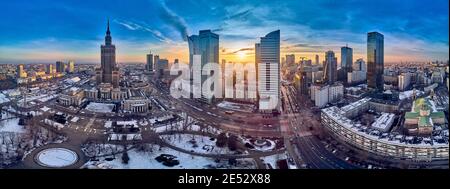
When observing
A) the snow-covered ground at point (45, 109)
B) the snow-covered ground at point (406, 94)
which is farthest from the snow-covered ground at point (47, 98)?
the snow-covered ground at point (406, 94)

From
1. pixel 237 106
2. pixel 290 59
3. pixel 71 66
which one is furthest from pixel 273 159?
pixel 71 66

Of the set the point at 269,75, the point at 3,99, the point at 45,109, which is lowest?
the point at 45,109

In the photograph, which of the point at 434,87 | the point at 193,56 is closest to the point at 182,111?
the point at 193,56

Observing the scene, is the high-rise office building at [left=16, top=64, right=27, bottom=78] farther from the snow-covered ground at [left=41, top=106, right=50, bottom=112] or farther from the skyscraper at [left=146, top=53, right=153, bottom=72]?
the skyscraper at [left=146, top=53, right=153, bottom=72]

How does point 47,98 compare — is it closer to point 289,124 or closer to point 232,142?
point 232,142

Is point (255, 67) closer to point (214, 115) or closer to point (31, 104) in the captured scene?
point (214, 115)

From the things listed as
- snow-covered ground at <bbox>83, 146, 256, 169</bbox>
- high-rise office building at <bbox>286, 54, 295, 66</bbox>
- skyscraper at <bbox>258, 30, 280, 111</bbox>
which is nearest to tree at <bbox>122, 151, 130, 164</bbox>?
snow-covered ground at <bbox>83, 146, 256, 169</bbox>

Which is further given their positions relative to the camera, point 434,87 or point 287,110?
point 287,110
